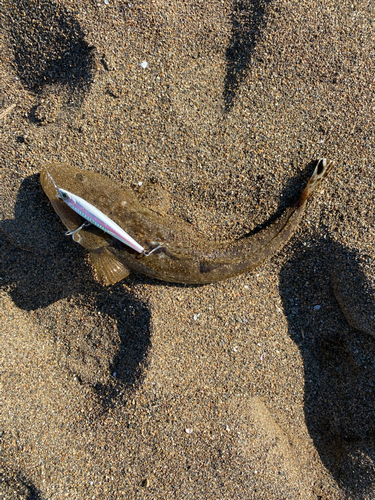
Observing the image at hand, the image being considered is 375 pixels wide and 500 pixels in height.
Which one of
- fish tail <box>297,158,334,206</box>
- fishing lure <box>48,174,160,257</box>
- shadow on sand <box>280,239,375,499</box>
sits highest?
fishing lure <box>48,174,160,257</box>

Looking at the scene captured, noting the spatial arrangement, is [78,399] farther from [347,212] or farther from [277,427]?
[347,212]

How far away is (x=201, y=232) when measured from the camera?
3686mm

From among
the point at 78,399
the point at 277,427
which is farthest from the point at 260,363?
the point at 78,399

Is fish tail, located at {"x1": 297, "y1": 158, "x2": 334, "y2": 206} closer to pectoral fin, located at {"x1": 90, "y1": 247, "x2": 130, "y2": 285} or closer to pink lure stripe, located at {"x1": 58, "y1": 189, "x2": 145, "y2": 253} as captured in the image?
pink lure stripe, located at {"x1": 58, "y1": 189, "x2": 145, "y2": 253}

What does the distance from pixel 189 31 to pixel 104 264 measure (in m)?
2.74

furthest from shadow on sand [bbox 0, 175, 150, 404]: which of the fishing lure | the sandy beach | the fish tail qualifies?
the fish tail

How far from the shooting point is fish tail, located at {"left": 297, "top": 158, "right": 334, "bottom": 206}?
3471 mm

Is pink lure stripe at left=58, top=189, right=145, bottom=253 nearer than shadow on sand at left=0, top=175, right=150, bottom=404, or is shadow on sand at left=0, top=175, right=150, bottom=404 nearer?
pink lure stripe at left=58, top=189, right=145, bottom=253

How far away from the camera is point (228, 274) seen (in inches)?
140

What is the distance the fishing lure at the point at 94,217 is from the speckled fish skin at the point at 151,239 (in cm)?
10

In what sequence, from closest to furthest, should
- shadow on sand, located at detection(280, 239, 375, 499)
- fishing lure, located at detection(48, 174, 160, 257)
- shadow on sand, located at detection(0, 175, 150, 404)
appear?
fishing lure, located at detection(48, 174, 160, 257), shadow on sand, located at detection(0, 175, 150, 404), shadow on sand, located at detection(280, 239, 375, 499)

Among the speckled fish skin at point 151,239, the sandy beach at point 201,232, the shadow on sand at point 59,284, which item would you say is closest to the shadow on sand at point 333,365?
the sandy beach at point 201,232

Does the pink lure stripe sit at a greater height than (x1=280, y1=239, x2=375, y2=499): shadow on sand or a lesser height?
greater

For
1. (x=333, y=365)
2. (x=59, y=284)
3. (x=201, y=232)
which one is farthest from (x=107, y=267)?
(x=333, y=365)
